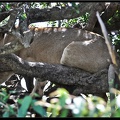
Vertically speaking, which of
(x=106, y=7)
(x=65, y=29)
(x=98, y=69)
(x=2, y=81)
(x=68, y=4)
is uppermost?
A: (x=68, y=4)

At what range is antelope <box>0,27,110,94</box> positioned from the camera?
22.3 ft

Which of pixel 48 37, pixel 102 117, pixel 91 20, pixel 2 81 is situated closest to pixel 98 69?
pixel 91 20

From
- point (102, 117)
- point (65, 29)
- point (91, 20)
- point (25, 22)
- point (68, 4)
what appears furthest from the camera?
point (65, 29)

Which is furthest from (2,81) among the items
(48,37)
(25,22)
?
(25,22)

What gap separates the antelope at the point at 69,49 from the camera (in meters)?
6.79

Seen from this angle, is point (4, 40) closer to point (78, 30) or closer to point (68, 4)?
point (78, 30)

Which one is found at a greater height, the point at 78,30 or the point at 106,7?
the point at 106,7

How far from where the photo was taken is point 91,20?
23.5 ft

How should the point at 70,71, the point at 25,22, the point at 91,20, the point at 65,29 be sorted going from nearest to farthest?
the point at 25,22 → the point at 70,71 → the point at 91,20 → the point at 65,29

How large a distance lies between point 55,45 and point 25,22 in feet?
8.10

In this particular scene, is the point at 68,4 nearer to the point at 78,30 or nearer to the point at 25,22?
the point at 25,22

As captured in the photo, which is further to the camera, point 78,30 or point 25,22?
point 78,30

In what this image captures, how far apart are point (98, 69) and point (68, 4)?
8.26ft

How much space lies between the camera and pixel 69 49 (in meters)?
7.02
